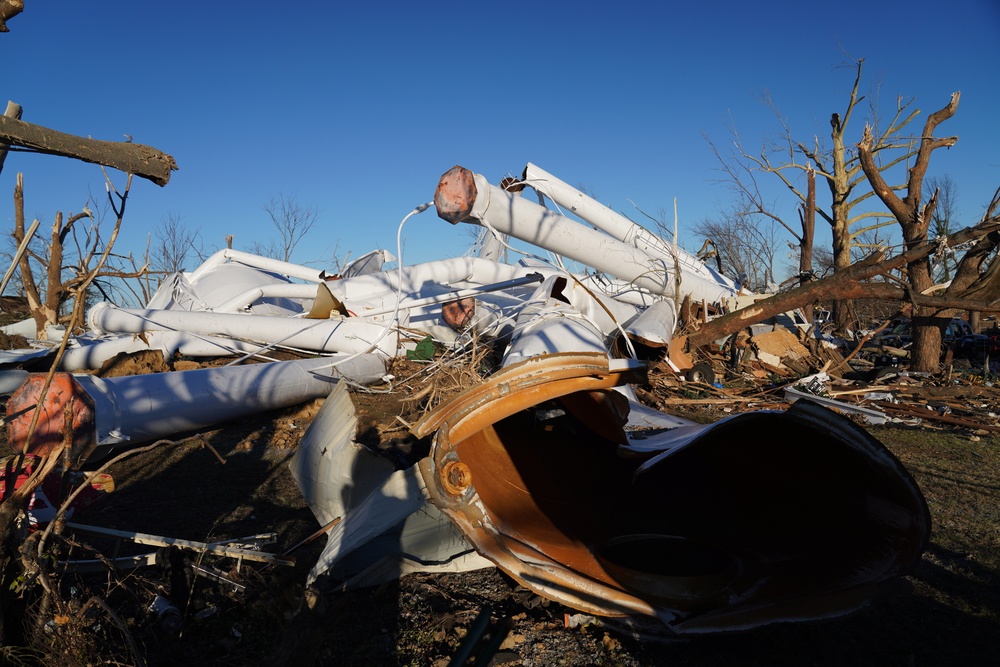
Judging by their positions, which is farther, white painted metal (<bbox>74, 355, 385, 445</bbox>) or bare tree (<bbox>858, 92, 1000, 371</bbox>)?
bare tree (<bbox>858, 92, 1000, 371</bbox>)

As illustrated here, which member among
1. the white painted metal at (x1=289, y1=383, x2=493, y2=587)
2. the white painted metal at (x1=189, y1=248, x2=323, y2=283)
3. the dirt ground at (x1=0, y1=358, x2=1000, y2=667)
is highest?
the white painted metal at (x1=189, y1=248, x2=323, y2=283)

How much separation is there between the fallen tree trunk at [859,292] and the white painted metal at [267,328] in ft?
15.0

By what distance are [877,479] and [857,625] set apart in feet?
2.13

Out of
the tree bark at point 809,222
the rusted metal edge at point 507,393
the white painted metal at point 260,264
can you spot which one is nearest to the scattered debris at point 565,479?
the rusted metal edge at point 507,393

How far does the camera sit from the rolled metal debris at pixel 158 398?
14.5 feet

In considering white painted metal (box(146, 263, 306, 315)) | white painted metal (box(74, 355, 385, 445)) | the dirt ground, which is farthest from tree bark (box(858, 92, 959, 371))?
white painted metal (box(146, 263, 306, 315))

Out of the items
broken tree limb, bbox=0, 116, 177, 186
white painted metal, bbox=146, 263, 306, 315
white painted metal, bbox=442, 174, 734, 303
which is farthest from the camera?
white painted metal, bbox=146, 263, 306, 315

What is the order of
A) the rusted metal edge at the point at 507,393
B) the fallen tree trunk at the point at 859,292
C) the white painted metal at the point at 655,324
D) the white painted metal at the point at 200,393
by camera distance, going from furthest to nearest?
the fallen tree trunk at the point at 859,292
the white painted metal at the point at 655,324
the white painted metal at the point at 200,393
the rusted metal edge at the point at 507,393

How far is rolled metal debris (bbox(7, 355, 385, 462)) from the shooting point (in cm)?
443

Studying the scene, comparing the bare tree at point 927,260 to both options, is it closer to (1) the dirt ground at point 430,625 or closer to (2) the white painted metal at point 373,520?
(1) the dirt ground at point 430,625

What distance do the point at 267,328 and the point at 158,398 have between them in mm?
2635

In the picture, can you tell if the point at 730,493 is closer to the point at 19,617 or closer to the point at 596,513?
the point at 596,513

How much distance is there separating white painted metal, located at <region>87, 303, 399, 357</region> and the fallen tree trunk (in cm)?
457

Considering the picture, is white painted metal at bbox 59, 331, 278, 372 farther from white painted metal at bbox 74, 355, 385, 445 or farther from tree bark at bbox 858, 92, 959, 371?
tree bark at bbox 858, 92, 959, 371
